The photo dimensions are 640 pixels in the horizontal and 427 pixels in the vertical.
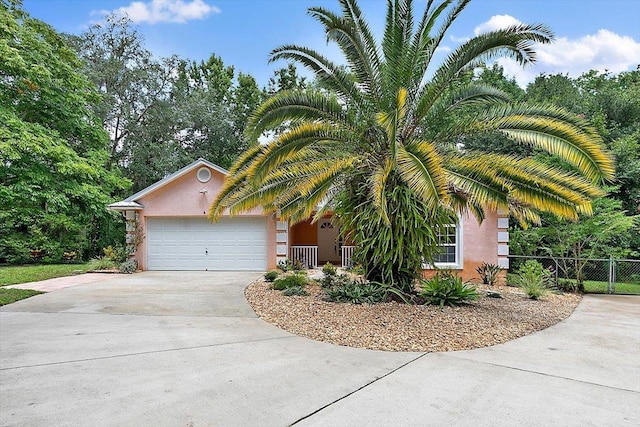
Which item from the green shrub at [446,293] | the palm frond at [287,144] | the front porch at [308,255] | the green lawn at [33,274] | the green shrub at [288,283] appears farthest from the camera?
the front porch at [308,255]

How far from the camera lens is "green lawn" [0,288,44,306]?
8.98m

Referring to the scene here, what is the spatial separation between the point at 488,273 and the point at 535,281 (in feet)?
6.77

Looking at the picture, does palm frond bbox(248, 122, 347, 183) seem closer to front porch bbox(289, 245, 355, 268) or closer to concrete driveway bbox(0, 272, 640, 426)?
concrete driveway bbox(0, 272, 640, 426)

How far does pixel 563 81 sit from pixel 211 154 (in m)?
22.0

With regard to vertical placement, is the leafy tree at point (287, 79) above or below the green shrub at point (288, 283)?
above

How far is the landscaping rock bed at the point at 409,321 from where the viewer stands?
5.95 m

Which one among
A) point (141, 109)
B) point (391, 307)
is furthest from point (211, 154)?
point (391, 307)

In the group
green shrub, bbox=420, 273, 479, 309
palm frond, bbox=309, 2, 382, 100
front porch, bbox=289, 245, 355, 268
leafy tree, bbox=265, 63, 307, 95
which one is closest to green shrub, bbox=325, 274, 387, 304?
green shrub, bbox=420, 273, 479, 309

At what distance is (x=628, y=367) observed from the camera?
5027 millimetres

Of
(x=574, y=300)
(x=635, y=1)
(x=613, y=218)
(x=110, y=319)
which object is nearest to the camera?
(x=110, y=319)

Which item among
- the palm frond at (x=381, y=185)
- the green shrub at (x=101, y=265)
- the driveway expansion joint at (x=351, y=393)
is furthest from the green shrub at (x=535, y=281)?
the green shrub at (x=101, y=265)

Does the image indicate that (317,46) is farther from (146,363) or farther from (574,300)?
(574,300)

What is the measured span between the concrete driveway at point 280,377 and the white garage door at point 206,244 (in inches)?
299

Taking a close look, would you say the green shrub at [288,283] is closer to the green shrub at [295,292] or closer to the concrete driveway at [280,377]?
the green shrub at [295,292]
